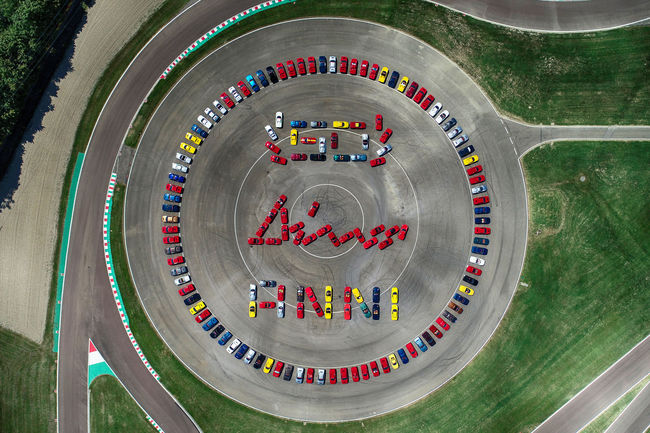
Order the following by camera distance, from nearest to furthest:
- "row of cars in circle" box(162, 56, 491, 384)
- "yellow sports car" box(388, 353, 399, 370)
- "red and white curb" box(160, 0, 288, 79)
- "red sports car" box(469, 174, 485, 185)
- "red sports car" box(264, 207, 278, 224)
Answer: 1. "yellow sports car" box(388, 353, 399, 370)
2. "row of cars in circle" box(162, 56, 491, 384)
3. "red sports car" box(469, 174, 485, 185)
4. "red sports car" box(264, 207, 278, 224)
5. "red and white curb" box(160, 0, 288, 79)

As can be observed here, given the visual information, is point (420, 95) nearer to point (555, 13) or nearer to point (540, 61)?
point (540, 61)

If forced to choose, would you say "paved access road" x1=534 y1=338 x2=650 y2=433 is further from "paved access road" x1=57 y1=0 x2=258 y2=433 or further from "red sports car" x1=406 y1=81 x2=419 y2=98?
"paved access road" x1=57 y1=0 x2=258 y2=433

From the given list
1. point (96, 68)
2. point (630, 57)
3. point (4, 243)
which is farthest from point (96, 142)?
point (630, 57)

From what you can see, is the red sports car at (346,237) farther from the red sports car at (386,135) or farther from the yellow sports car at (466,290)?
the yellow sports car at (466,290)

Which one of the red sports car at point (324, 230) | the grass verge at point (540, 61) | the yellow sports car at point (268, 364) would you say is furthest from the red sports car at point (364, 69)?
the yellow sports car at point (268, 364)

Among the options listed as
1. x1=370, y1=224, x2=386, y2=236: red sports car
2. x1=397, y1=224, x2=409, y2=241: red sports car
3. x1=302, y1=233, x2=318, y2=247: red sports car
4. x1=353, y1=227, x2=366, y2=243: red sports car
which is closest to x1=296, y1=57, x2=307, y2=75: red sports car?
x1=302, y1=233, x2=318, y2=247: red sports car

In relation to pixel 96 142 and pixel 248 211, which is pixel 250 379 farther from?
pixel 96 142
